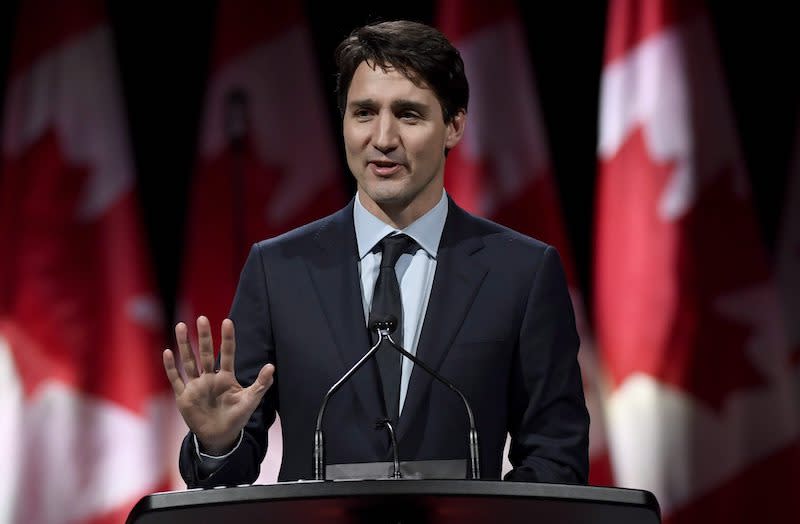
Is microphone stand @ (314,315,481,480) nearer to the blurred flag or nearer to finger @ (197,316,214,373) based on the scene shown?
finger @ (197,316,214,373)

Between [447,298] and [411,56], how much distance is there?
1.42 feet

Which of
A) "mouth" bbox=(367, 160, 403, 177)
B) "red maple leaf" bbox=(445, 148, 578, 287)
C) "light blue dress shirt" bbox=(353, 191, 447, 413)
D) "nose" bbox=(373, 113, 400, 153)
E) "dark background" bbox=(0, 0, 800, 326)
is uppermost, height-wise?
"dark background" bbox=(0, 0, 800, 326)

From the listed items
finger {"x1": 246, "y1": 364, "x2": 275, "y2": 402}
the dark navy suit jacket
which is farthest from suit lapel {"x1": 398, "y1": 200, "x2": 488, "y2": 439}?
finger {"x1": 246, "y1": 364, "x2": 275, "y2": 402}

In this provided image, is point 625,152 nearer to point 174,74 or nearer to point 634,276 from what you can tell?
point 634,276

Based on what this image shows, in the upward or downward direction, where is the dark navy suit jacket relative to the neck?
downward

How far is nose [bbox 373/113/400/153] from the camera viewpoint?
193 cm

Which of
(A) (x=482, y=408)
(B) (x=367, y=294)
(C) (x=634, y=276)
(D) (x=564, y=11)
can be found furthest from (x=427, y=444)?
(D) (x=564, y=11)

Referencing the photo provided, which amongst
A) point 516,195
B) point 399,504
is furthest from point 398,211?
point 516,195

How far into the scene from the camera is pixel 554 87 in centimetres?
430

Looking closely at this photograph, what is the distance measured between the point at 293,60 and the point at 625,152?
136 cm

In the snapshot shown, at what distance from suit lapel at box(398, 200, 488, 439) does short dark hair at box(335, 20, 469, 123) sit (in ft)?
0.71

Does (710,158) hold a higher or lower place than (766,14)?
lower

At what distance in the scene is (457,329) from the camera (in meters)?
1.92

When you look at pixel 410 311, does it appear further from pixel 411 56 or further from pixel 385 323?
pixel 411 56
